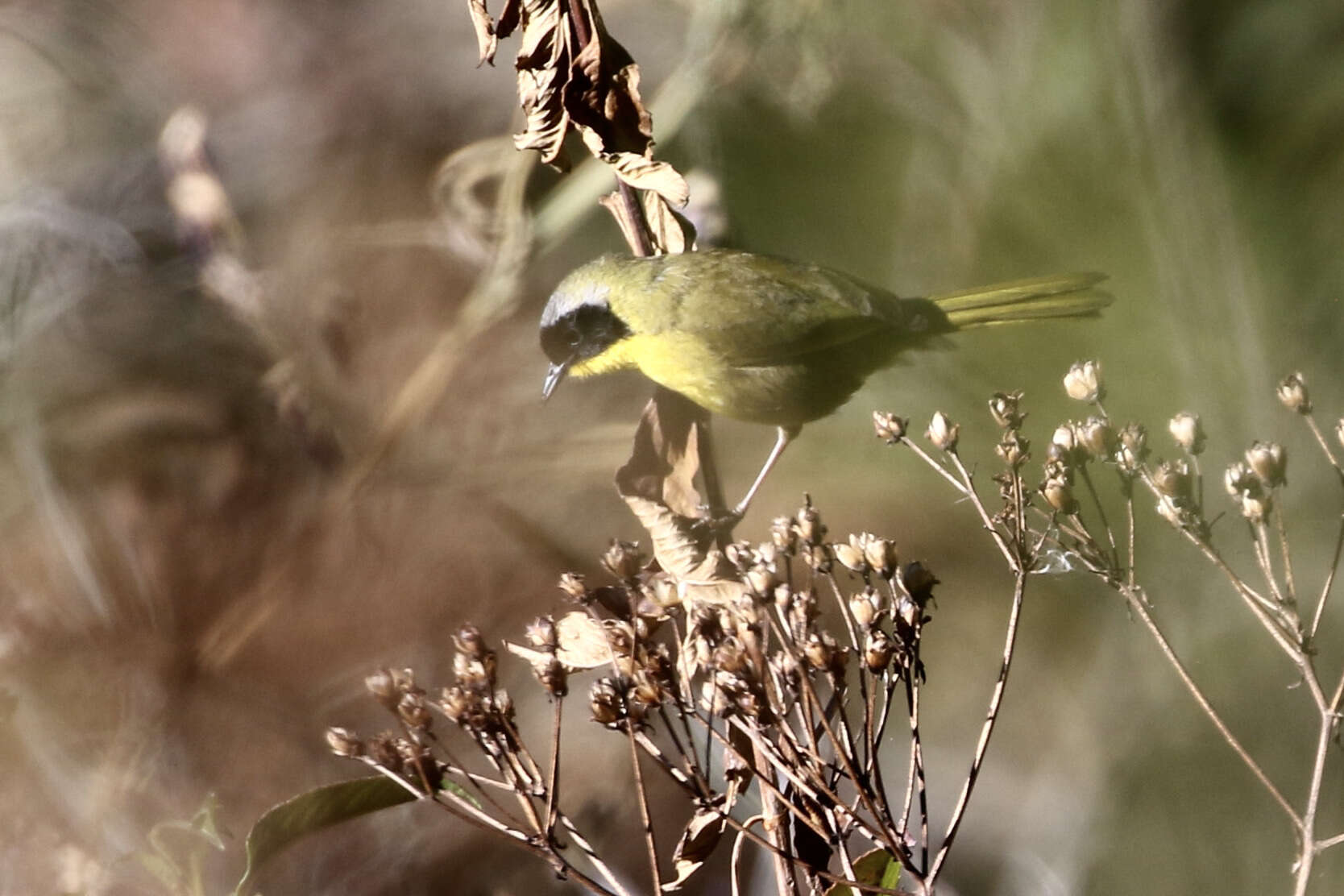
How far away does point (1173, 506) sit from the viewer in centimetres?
54

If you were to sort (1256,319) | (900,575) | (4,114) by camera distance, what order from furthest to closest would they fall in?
(4,114)
(1256,319)
(900,575)

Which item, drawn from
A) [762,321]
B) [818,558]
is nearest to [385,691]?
[818,558]

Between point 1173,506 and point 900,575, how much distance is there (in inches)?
5.9

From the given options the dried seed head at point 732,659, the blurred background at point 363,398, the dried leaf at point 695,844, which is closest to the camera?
the dried seed head at point 732,659

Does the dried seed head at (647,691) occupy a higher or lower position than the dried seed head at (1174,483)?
lower

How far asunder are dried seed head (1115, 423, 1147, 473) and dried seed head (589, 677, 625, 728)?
30cm

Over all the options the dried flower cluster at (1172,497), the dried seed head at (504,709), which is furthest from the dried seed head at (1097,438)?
the dried seed head at (504,709)

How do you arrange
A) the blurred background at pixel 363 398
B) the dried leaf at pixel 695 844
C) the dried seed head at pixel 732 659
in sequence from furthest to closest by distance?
the blurred background at pixel 363 398
the dried leaf at pixel 695 844
the dried seed head at pixel 732 659

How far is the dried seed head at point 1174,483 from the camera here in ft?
1.75

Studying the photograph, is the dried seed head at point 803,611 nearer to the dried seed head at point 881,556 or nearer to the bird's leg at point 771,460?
the dried seed head at point 881,556

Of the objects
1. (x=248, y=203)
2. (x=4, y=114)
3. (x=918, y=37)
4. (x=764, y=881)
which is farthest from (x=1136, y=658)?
(x=4, y=114)

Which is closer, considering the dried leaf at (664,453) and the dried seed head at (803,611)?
the dried seed head at (803,611)

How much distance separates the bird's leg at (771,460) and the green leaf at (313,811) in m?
0.29

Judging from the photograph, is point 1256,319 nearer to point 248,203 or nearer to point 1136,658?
point 1136,658
